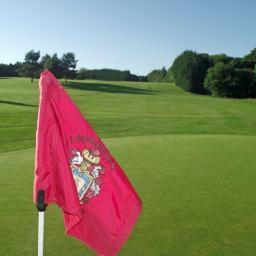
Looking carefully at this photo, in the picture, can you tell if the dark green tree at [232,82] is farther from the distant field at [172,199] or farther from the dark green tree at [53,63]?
the distant field at [172,199]

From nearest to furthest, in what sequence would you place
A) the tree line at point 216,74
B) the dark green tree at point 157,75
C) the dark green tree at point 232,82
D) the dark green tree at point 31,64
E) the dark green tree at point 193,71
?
the dark green tree at point 232,82, the tree line at point 216,74, the dark green tree at point 31,64, the dark green tree at point 193,71, the dark green tree at point 157,75

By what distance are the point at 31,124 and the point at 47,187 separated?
16409 millimetres

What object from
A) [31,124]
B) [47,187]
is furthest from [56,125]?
[31,124]

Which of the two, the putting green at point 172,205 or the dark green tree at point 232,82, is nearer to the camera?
the putting green at point 172,205

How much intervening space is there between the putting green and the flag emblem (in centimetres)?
136

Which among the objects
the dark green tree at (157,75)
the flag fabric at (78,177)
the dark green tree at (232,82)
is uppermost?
the flag fabric at (78,177)

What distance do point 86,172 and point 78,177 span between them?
78 millimetres

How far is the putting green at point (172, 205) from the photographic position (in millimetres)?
5113

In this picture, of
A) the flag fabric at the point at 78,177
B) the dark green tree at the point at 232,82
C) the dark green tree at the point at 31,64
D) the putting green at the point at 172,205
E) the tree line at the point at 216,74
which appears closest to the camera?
the flag fabric at the point at 78,177

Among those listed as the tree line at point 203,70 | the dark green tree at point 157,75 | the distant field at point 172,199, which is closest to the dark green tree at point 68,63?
the tree line at point 203,70

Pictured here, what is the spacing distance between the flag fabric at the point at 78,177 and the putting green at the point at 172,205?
1.26m

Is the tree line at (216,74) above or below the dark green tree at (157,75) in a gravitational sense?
above

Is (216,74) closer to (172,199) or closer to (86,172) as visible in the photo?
(172,199)

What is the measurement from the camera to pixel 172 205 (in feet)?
22.0
